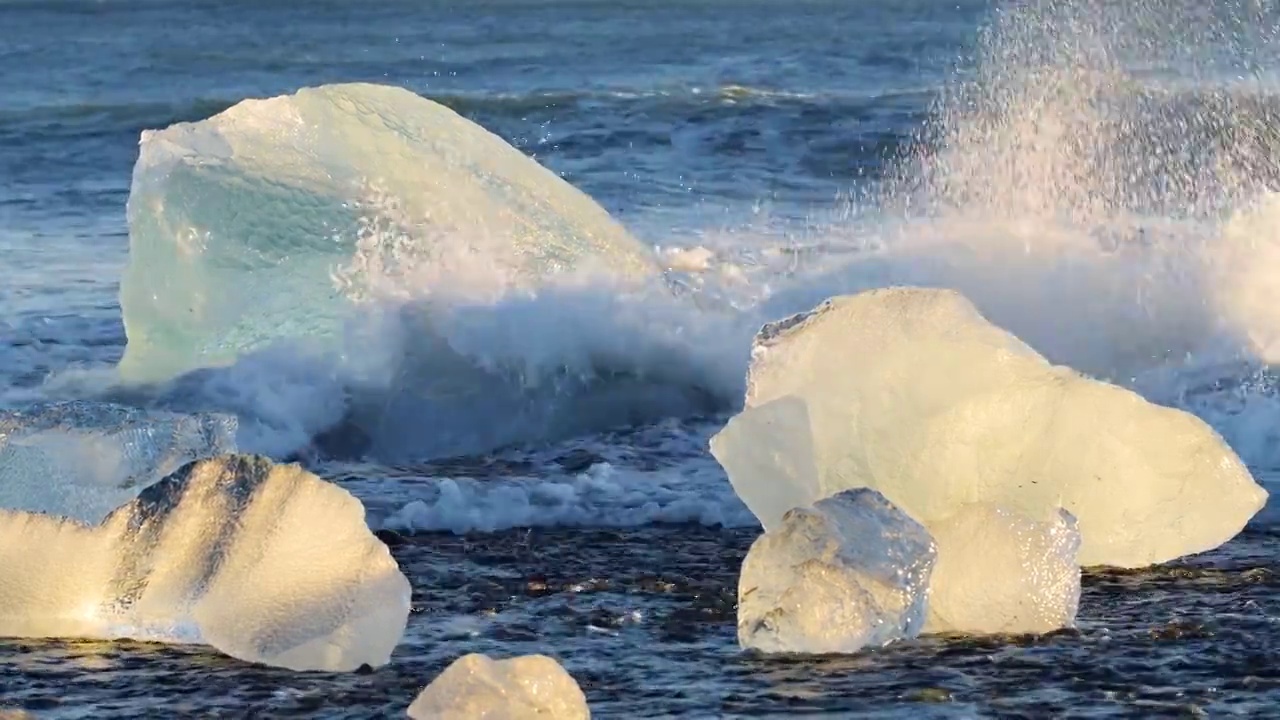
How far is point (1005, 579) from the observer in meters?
4.13

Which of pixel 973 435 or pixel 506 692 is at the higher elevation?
pixel 973 435

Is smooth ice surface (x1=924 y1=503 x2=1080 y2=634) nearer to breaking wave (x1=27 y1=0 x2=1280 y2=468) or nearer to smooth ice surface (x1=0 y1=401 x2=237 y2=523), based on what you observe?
smooth ice surface (x1=0 y1=401 x2=237 y2=523)

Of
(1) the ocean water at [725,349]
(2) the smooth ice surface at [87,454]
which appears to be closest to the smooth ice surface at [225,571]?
(1) the ocean water at [725,349]

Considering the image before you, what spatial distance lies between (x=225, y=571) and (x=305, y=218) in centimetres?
265

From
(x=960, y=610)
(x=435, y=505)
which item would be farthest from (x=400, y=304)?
(x=960, y=610)

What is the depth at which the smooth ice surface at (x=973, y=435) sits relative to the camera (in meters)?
4.53

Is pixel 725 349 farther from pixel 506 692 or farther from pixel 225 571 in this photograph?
pixel 506 692

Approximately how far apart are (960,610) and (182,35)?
29431 millimetres

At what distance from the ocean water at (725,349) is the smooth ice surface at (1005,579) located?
7cm

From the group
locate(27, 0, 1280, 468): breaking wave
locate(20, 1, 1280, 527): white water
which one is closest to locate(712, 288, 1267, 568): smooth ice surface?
locate(20, 1, 1280, 527): white water

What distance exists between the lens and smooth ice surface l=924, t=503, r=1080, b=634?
4.13 meters

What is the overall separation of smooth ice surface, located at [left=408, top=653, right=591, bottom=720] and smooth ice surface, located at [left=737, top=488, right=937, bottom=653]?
2.00ft

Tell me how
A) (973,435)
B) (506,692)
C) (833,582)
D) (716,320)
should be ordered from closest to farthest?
(506,692), (833,582), (973,435), (716,320)

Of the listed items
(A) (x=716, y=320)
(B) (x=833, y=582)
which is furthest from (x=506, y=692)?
(A) (x=716, y=320)
